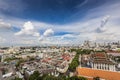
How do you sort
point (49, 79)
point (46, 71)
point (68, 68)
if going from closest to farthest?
point (49, 79)
point (46, 71)
point (68, 68)

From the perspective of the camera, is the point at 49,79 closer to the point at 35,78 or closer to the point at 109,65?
the point at 35,78

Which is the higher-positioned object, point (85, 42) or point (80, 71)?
point (85, 42)

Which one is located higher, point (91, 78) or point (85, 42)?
point (85, 42)

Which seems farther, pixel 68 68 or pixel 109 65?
pixel 68 68

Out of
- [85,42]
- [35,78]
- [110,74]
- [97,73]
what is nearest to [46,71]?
[35,78]

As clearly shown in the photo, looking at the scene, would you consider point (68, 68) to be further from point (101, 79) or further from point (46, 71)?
point (101, 79)

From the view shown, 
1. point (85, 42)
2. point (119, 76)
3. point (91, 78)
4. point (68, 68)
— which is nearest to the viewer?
point (119, 76)

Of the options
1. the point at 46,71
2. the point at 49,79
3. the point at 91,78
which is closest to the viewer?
the point at 49,79

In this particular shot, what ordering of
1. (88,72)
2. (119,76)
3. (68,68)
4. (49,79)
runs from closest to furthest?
(49,79)
(119,76)
(88,72)
(68,68)

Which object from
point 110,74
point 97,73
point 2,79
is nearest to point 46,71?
point 2,79
